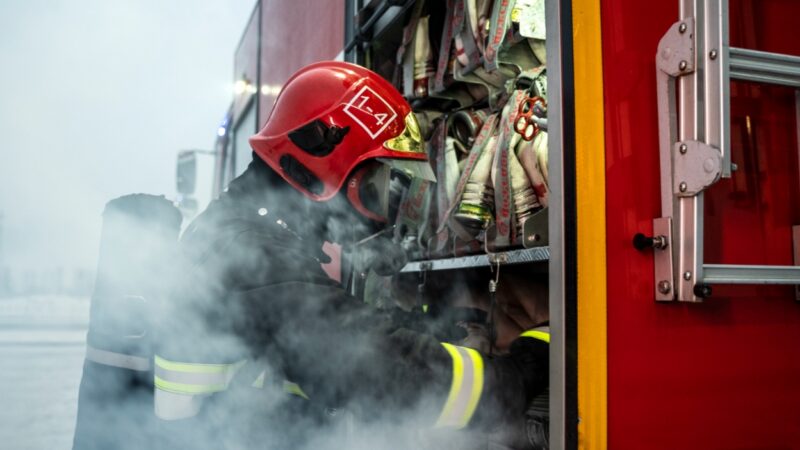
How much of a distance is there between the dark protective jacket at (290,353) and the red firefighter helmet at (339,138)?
0.28 metres

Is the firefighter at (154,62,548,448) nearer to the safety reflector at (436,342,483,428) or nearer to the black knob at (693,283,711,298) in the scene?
the safety reflector at (436,342,483,428)

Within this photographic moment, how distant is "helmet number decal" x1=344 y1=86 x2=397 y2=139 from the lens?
6.32ft

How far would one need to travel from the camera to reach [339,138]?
1.90 m

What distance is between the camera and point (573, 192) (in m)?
1.29

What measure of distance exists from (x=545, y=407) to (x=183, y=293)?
1.06 m

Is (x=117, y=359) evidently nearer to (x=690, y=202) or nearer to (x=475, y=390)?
(x=475, y=390)

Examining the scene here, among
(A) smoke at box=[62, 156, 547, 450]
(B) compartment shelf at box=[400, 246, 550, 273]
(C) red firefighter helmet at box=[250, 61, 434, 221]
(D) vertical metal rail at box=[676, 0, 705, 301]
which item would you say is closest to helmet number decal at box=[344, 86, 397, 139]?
(C) red firefighter helmet at box=[250, 61, 434, 221]

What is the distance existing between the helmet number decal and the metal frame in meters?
0.88

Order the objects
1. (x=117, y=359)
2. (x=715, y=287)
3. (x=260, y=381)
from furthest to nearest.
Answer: (x=260, y=381)
(x=117, y=359)
(x=715, y=287)

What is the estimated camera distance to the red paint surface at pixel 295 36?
3.26 m

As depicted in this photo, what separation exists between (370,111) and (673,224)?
102 cm

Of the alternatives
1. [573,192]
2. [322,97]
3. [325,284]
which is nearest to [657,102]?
[573,192]

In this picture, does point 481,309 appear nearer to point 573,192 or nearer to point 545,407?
point 545,407

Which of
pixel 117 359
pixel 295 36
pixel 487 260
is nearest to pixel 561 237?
pixel 487 260
